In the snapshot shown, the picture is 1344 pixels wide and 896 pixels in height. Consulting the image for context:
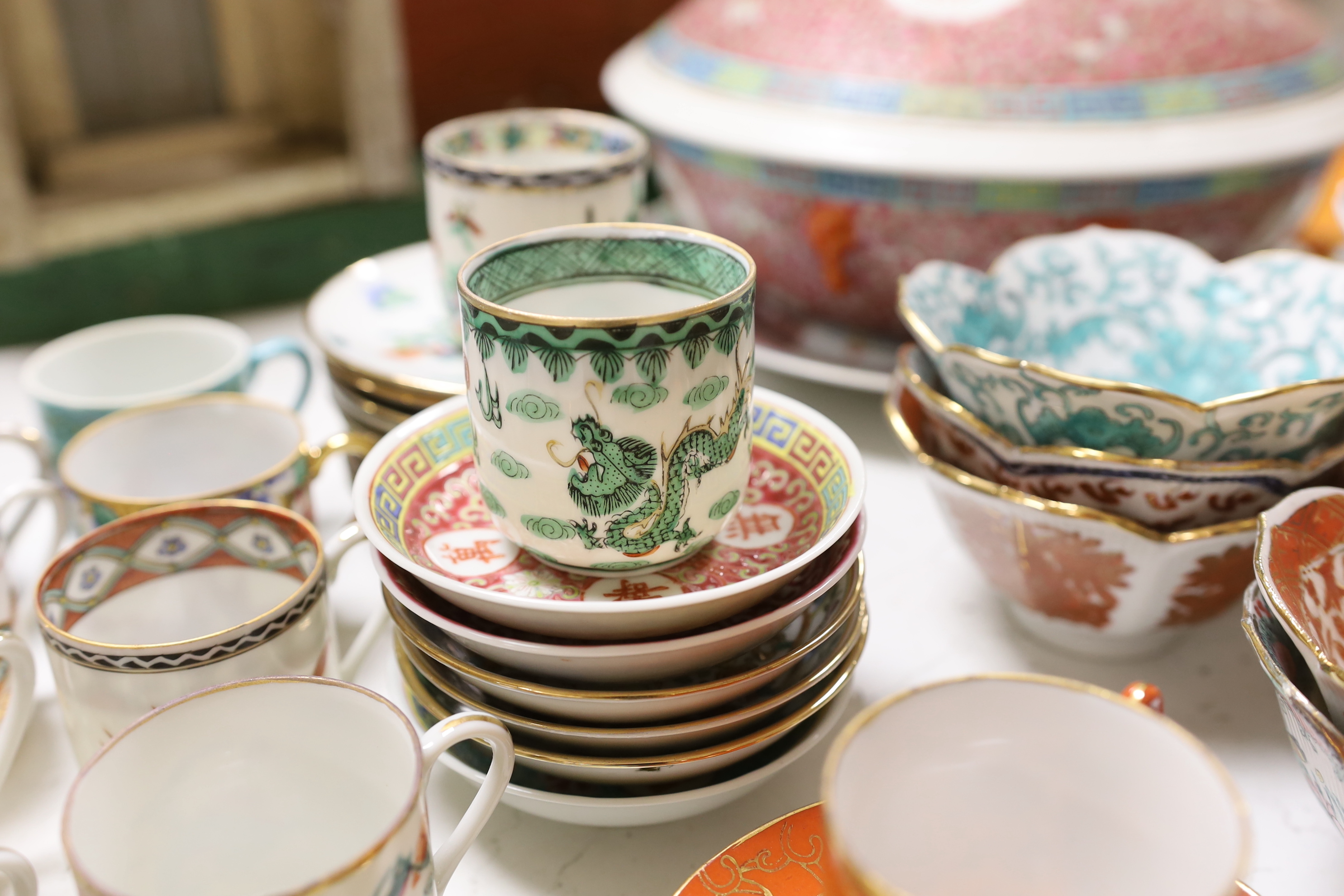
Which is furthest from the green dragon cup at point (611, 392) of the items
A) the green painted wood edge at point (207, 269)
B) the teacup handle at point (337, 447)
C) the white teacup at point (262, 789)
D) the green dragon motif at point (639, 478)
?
the green painted wood edge at point (207, 269)

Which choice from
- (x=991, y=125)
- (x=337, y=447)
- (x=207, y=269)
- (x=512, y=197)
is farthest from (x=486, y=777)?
(x=207, y=269)

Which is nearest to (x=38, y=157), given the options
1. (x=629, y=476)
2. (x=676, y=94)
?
(x=676, y=94)

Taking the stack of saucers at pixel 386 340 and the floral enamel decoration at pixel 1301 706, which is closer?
the floral enamel decoration at pixel 1301 706

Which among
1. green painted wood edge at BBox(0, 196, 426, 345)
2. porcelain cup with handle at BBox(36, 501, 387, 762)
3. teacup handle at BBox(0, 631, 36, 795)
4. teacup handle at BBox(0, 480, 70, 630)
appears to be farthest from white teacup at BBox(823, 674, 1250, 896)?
green painted wood edge at BBox(0, 196, 426, 345)

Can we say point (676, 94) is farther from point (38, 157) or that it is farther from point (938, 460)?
point (38, 157)

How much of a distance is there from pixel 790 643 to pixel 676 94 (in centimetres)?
52

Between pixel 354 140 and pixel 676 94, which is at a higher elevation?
pixel 676 94

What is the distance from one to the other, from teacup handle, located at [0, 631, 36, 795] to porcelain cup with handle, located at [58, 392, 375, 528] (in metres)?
0.18

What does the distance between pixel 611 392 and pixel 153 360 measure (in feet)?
1.91

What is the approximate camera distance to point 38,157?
1.11 metres

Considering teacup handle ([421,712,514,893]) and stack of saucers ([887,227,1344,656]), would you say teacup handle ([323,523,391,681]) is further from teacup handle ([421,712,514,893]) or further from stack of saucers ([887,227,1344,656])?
stack of saucers ([887,227,1344,656])

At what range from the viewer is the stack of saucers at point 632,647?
0.47m

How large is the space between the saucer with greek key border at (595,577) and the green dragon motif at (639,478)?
3 cm

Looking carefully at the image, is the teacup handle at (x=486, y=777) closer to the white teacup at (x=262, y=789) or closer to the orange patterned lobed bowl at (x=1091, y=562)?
the white teacup at (x=262, y=789)
